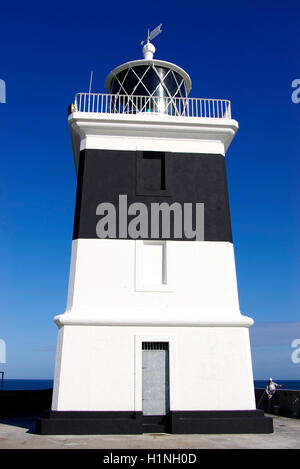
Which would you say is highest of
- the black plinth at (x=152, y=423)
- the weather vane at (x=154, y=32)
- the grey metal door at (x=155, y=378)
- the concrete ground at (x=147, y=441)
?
the weather vane at (x=154, y=32)

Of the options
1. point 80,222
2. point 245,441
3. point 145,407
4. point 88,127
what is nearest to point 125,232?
point 80,222

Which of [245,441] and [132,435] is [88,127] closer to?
[132,435]

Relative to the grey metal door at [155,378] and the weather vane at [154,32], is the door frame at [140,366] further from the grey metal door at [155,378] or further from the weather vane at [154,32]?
the weather vane at [154,32]

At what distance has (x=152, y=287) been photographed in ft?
37.3

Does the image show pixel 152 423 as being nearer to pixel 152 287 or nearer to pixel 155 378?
pixel 155 378

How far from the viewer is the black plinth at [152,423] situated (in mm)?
9930

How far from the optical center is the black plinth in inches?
391

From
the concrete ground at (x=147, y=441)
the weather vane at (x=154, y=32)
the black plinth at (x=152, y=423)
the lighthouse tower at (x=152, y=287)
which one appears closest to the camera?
the concrete ground at (x=147, y=441)

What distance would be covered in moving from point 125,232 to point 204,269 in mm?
2524

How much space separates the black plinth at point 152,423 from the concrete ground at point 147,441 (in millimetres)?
251

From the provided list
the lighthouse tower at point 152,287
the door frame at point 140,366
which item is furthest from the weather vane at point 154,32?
the door frame at point 140,366

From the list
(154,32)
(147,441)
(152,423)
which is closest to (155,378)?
(152,423)

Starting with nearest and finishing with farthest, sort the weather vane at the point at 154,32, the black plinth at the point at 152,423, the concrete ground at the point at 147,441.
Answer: the concrete ground at the point at 147,441 → the black plinth at the point at 152,423 → the weather vane at the point at 154,32

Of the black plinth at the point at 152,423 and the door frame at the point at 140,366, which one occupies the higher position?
the door frame at the point at 140,366
